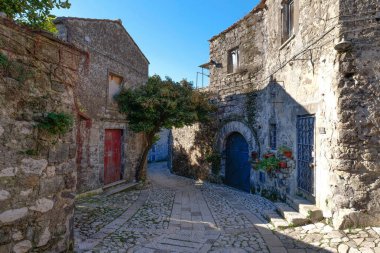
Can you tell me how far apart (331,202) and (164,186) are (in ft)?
20.0

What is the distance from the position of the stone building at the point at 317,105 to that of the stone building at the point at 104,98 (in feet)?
13.7

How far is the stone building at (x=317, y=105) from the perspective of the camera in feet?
13.3

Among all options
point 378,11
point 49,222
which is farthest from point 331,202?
point 49,222

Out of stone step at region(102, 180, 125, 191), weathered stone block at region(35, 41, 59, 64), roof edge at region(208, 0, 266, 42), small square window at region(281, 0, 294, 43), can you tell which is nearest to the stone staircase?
small square window at region(281, 0, 294, 43)

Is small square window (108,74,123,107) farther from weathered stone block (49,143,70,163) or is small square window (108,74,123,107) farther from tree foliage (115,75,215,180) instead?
weathered stone block (49,143,70,163)

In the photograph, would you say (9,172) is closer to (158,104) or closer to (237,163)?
(158,104)

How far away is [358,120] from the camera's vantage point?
13.4 ft

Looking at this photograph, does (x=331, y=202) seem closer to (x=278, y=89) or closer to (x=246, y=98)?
(x=278, y=89)

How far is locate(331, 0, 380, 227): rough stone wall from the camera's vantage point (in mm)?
3994

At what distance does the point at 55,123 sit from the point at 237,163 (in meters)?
7.43

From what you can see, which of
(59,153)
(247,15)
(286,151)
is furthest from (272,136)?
(59,153)

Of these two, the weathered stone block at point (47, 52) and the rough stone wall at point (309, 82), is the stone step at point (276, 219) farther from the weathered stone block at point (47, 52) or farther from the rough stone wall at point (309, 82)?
the weathered stone block at point (47, 52)

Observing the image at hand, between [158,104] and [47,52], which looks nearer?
[47,52]

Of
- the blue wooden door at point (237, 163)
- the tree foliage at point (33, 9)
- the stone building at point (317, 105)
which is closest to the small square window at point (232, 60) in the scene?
the stone building at point (317, 105)
